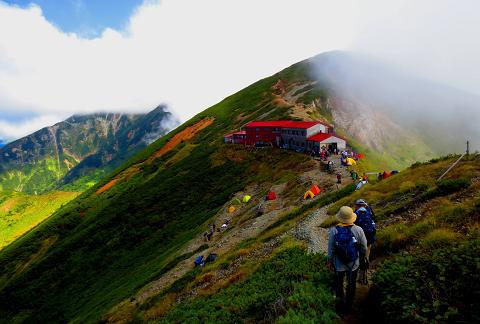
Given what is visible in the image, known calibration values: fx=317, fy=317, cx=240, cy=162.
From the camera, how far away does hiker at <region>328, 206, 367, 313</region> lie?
10875 millimetres

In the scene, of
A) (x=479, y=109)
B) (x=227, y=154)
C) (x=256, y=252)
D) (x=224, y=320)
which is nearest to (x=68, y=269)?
(x=227, y=154)

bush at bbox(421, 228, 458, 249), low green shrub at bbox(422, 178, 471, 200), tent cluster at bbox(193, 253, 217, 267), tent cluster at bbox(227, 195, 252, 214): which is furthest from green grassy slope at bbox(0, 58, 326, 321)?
bush at bbox(421, 228, 458, 249)

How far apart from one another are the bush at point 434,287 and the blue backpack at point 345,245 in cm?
145

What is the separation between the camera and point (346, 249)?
10836 millimetres

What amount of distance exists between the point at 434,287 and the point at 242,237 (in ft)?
112

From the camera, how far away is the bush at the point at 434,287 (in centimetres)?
885

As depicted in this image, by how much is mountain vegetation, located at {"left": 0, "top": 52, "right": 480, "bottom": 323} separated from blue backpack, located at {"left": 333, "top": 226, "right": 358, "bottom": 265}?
1.51 m

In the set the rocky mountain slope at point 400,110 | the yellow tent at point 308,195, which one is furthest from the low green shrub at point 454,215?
the rocky mountain slope at point 400,110

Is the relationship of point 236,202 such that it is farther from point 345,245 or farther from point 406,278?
point 406,278

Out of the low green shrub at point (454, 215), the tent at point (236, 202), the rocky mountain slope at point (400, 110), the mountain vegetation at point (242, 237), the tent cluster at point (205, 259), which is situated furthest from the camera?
the rocky mountain slope at point (400, 110)

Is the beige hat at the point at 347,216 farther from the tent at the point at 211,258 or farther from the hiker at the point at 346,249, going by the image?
the tent at the point at 211,258

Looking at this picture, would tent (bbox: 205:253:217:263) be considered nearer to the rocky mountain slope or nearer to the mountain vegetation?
the mountain vegetation

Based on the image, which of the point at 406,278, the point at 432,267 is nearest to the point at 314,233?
the point at 432,267

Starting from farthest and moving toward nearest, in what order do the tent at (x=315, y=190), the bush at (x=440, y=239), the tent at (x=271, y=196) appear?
the tent at (x=271, y=196), the tent at (x=315, y=190), the bush at (x=440, y=239)
